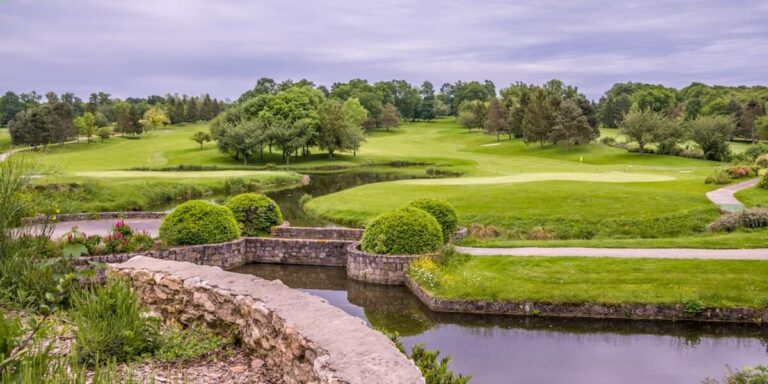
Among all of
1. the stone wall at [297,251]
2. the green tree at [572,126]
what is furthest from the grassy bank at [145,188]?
the green tree at [572,126]

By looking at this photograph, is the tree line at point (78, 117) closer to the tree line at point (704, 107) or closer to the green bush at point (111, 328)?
the green bush at point (111, 328)

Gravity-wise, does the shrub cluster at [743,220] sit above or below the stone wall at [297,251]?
above

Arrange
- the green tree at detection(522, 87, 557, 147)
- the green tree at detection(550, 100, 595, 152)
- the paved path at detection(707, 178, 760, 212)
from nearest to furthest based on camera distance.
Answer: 1. the paved path at detection(707, 178, 760, 212)
2. the green tree at detection(550, 100, 595, 152)
3. the green tree at detection(522, 87, 557, 147)

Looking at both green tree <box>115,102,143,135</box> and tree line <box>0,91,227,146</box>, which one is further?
green tree <box>115,102,143,135</box>

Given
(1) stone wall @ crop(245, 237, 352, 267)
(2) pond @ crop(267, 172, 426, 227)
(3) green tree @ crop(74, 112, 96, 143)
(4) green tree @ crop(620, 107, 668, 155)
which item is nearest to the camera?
(1) stone wall @ crop(245, 237, 352, 267)

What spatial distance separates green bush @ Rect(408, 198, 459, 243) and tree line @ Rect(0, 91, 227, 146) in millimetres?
35762

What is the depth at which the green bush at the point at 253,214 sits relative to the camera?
74.9 ft

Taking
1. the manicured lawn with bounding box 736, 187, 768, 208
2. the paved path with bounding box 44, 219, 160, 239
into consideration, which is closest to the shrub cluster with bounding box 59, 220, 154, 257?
the paved path with bounding box 44, 219, 160, 239

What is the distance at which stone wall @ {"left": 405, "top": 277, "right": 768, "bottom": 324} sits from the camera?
45.8 feet

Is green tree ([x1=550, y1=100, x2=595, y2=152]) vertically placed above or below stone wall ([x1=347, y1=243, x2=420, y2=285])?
above

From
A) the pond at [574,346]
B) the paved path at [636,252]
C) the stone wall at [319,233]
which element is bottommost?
the pond at [574,346]

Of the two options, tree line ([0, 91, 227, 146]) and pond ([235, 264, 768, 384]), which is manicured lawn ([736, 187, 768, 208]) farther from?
tree line ([0, 91, 227, 146])

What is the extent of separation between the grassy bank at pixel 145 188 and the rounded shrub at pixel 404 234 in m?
15.6

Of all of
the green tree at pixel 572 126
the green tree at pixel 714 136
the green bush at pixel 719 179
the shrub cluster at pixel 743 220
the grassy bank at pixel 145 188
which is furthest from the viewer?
the green tree at pixel 572 126
